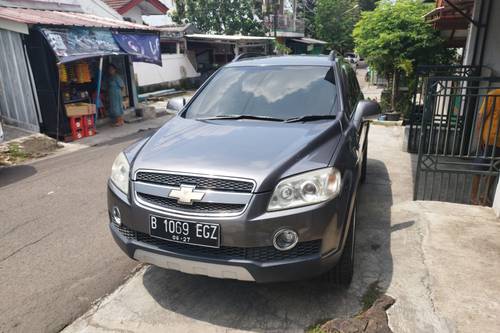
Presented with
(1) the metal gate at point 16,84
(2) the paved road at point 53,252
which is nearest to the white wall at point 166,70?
(1) the metal gate at point 16,84

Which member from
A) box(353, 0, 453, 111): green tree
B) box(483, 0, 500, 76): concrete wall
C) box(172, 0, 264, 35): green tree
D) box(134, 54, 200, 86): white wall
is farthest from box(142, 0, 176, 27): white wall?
box(483, 0, 500, 76): concrete wall

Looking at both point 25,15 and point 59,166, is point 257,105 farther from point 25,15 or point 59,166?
Result: point 25,15

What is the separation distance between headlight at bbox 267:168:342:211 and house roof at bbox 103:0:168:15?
18.2 metres

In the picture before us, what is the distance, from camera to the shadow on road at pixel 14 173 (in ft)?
21.7

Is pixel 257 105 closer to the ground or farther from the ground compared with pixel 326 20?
closer to the ground

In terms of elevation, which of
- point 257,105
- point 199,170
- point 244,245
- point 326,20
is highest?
point 326,20

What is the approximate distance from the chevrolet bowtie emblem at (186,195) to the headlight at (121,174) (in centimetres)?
49

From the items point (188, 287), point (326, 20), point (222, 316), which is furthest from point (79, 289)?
point (326, 20)

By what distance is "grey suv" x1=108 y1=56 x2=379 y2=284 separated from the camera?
2.47m

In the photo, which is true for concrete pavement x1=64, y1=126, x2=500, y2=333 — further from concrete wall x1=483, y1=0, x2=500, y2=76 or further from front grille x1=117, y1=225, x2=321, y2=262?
concrete wall x1=483, y1=0, x2=500, y2=76

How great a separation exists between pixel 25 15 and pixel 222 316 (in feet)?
32.9

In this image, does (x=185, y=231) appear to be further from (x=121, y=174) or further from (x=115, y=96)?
(x=115, y=96)

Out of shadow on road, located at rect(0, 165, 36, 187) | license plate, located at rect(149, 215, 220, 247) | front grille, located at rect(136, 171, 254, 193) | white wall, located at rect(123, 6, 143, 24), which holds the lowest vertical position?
shadow on road, located at rect(0, 165, 36, 187)

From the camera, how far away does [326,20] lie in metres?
43.4
